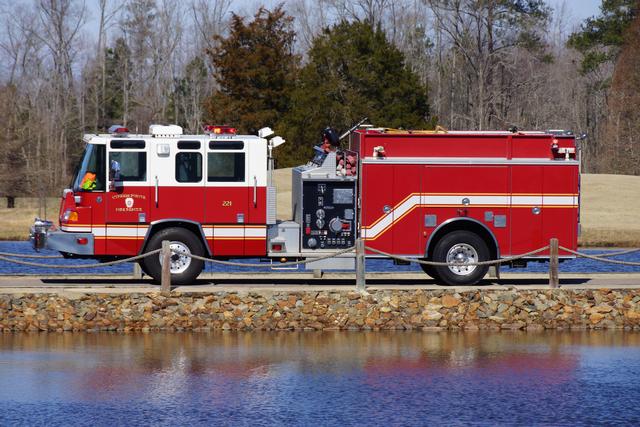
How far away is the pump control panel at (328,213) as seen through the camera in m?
21.9

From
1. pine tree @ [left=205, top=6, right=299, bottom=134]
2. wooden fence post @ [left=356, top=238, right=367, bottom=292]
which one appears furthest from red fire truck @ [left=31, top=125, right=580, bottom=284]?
pine tree @ [left=205, top=6, right=299, bottom=134]

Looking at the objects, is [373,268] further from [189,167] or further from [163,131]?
[163,131]

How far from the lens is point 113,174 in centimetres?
2139

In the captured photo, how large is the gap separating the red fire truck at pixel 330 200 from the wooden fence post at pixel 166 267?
1.83 m

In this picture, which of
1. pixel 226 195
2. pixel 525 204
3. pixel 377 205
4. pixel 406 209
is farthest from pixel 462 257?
pixel 226 195

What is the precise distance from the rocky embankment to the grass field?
26052 mm

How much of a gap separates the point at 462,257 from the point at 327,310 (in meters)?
3.25

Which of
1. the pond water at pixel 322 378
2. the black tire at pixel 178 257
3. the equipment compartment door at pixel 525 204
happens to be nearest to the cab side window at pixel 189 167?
the black tire at pixel 178 257

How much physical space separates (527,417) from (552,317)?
7118mm

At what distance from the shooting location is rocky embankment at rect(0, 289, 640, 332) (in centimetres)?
1961

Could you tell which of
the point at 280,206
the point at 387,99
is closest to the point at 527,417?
the point at 280,206

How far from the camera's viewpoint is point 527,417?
44.0 feet

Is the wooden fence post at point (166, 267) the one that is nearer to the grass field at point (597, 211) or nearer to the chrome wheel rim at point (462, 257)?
the chrome wheel rim at point (462, 257)

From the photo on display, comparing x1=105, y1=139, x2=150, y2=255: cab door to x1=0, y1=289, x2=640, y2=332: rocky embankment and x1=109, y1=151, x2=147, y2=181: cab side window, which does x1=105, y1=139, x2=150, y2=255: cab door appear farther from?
x1=0, y1=289, x2=640, y2=332: rocky embankment
